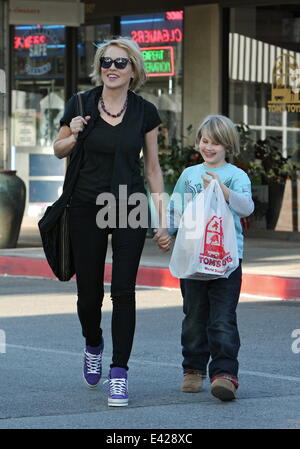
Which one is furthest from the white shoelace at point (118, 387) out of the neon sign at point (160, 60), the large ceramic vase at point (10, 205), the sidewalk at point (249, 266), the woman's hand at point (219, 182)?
the neon sign at point (160, 60)

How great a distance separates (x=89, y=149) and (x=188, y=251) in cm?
78

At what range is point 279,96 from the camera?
1806cm

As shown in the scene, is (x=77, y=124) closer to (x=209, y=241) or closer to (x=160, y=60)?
(x=209, y=241)

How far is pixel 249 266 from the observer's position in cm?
1373

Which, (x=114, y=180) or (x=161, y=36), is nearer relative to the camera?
(x=114, y=180)

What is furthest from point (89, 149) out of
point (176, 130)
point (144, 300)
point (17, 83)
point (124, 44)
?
point (17, 83)

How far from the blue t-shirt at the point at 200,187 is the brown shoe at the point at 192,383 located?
728mm

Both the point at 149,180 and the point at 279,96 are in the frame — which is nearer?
the point at 149,180

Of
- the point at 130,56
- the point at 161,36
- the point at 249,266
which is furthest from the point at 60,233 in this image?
the point at 161,36

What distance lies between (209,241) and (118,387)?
94 cm

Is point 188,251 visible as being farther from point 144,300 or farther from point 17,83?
point 17,83

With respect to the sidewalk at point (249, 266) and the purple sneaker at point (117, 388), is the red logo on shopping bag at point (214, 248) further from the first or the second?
the sidewalk at point (249, 266)

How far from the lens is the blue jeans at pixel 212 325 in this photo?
22.8 ft

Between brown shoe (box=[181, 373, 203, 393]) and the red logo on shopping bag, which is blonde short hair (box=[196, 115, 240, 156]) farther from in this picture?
brown shoe (box=[181, 373, 203, 393])
